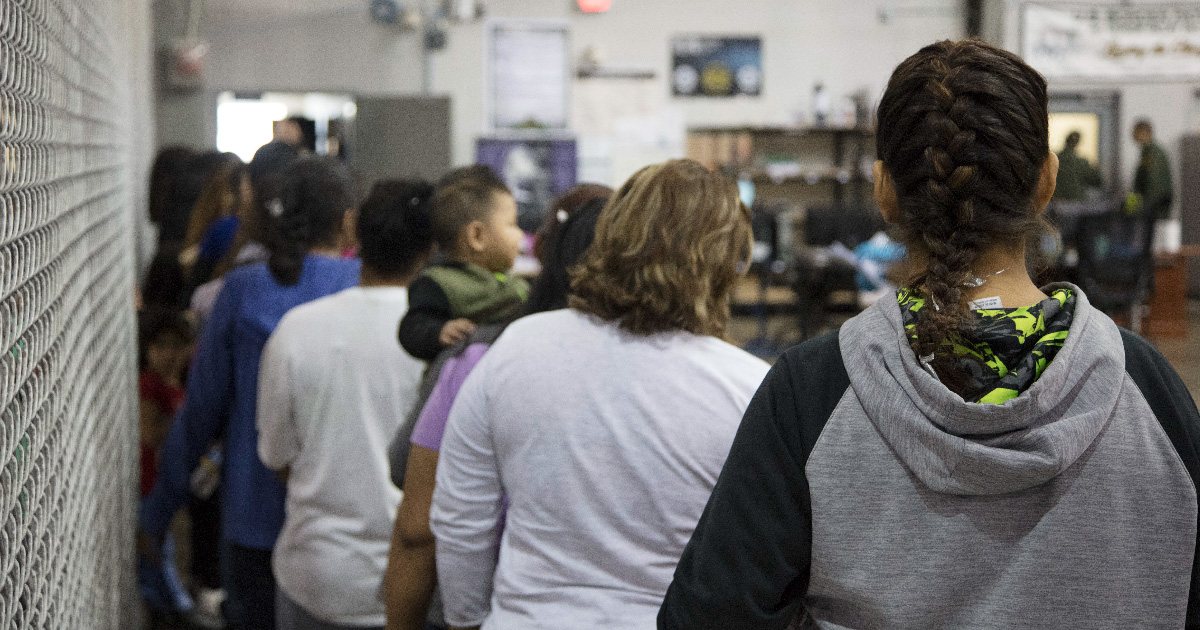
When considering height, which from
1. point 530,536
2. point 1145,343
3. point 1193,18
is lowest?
point 530,536

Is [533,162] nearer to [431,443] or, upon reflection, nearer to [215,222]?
[215,222]

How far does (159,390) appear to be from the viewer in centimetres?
345

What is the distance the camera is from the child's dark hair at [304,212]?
7.64 feet

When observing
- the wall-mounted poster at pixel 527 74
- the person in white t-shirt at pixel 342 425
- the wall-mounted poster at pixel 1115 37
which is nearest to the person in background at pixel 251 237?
the person in white t-shirt at pixel 342 425

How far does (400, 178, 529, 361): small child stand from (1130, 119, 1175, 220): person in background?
32.7 ft

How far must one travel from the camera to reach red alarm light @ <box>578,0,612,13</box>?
9.90 meters

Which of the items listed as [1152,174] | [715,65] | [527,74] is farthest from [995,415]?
[1152,174]

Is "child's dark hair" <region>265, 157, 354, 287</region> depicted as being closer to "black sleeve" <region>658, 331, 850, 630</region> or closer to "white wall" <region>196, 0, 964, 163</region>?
"black sleeve" <region>658, 331, 850, 630</region>

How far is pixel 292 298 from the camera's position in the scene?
2332mm

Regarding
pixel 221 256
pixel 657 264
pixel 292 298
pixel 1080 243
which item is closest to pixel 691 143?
pixel 1080 243

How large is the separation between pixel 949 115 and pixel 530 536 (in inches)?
30.3

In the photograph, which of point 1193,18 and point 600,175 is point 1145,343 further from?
point 1193,18

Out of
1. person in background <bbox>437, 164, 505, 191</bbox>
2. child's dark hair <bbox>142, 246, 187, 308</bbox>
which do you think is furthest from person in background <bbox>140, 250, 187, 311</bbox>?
person in background <bbox>437, 164, 505, 191</bbox>

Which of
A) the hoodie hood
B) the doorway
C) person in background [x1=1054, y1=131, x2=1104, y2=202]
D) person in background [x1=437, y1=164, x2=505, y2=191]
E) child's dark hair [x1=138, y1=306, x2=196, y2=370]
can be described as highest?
the doorway
